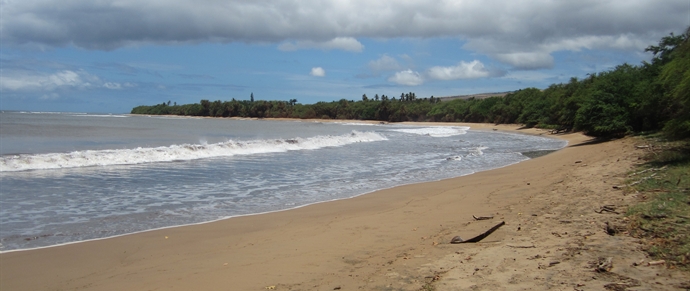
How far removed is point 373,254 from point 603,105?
29826mm

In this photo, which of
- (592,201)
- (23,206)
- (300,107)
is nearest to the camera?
(592,201)

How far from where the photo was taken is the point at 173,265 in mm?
6477

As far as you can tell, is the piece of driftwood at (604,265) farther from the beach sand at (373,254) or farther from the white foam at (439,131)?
the white foam at (439,131)

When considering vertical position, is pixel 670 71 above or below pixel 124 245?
above

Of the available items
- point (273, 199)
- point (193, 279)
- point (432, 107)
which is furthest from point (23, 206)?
point (432, 107)

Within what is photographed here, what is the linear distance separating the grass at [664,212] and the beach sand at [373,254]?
0.24 metres

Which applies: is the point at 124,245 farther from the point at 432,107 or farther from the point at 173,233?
the point at 432,107

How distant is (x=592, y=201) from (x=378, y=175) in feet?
28.4

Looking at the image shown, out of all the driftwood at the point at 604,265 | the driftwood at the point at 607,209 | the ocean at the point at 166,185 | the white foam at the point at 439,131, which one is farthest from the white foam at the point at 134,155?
the white foam at the point at 439,131

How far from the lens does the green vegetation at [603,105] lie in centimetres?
1595

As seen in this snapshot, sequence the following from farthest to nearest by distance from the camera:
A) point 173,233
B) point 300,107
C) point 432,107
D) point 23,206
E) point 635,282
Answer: point 300,107 → point 432,107 → point 23,206 → point 173,233 → point 635,282

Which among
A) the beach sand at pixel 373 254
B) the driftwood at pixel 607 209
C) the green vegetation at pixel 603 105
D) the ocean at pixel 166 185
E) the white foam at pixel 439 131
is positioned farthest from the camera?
the white foam at pixel 439 131

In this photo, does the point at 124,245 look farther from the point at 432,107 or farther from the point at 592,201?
the point at 432,107

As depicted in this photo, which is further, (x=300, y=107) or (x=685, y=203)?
(x=300, y=107)
